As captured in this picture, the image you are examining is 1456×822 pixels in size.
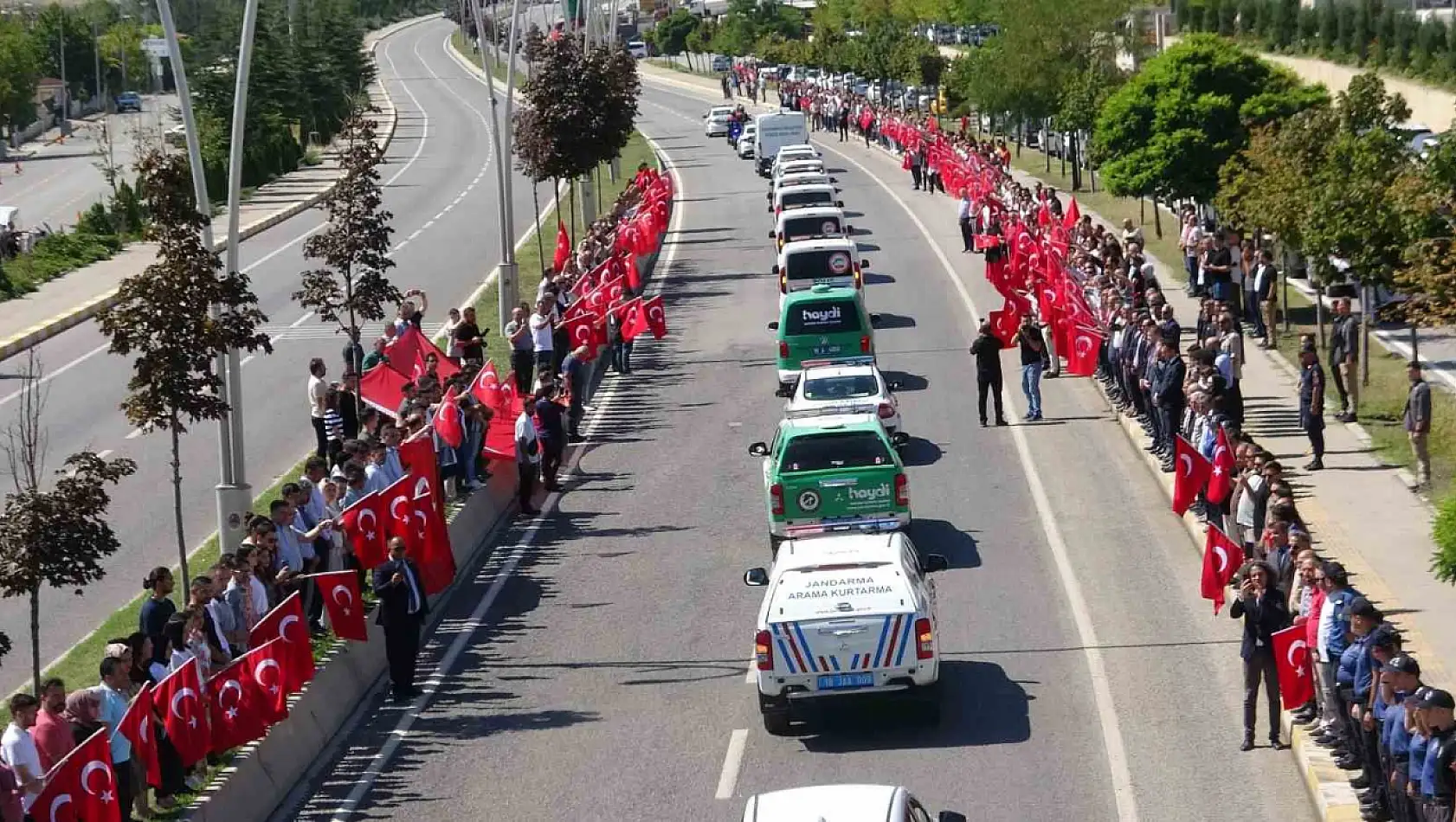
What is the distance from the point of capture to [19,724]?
1393cm

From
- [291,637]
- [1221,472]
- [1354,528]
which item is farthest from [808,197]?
[291,637]

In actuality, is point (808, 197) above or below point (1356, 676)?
below

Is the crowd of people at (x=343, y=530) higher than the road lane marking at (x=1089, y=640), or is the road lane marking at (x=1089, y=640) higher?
the crowd of people at (x=343, y=530)

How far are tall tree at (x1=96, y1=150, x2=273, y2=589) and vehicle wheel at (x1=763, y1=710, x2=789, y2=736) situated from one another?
21.6ft

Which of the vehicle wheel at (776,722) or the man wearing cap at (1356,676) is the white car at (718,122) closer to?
→ the vehicle wheel at (776,722)

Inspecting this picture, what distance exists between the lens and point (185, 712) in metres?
16.0

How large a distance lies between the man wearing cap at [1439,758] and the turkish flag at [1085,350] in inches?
698

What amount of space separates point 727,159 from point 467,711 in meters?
65.7

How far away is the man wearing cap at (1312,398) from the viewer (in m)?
24.7

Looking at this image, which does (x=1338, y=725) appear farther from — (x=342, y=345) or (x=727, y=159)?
(x=727, y=159)

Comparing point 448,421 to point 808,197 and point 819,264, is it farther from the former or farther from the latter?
point 808,197

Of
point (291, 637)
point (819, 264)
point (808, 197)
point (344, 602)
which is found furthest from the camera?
point (808, 197)

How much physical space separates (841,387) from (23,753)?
1488 centimetres

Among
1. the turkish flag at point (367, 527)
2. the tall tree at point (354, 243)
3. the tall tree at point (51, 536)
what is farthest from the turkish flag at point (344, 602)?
the tall tree at point (354, 243)
